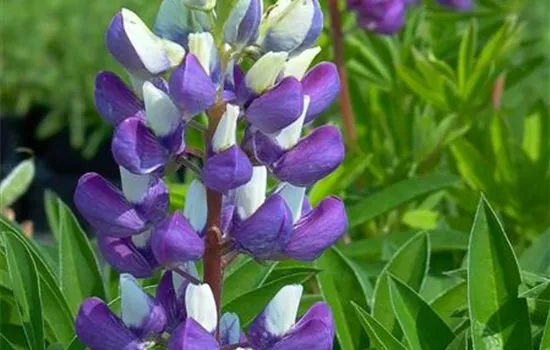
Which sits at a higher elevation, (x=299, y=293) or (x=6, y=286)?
(x=299, y=293)

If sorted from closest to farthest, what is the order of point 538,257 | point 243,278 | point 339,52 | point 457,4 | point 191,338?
1. point 191,338
2. point 243,278
3. point 538,257
4. point 339,52
5. point 457,4

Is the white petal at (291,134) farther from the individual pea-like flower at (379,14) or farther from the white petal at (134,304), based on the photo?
the individual pea-like flower at (379,14)

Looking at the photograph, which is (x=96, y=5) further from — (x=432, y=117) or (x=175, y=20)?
(x=175, y=20)

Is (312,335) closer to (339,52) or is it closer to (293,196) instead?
(293,196)

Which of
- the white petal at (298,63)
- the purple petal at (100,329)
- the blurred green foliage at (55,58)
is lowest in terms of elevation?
the blurred green foliage at (55,58)

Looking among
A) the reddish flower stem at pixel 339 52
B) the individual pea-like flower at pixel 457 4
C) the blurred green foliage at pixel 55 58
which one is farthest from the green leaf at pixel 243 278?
the blurred green foliage at pixel 55 58

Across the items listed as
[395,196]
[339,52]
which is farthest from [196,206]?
[339,52]

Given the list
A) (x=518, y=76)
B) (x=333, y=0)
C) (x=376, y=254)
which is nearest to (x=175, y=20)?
(x=376, y=254)
